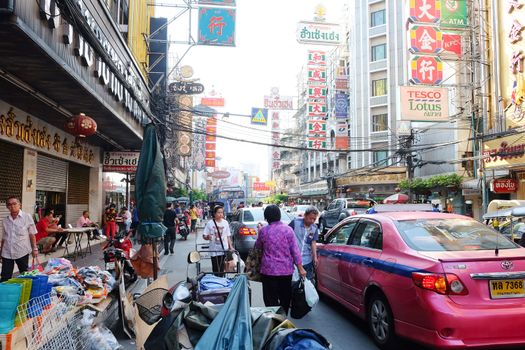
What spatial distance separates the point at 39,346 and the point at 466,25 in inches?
860

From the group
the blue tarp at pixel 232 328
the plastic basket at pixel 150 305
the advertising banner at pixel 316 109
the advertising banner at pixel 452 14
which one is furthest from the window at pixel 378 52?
the blue tarp at pixel 232 328

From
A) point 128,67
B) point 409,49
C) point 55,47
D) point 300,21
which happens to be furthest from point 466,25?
point 300,21

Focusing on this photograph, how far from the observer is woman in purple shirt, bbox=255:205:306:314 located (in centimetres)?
517

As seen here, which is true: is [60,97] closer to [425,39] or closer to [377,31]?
[425,39]

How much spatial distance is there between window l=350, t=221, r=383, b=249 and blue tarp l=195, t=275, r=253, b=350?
7.94ft

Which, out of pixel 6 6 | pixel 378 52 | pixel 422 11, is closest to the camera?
pixel 6 6

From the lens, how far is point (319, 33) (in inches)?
1706

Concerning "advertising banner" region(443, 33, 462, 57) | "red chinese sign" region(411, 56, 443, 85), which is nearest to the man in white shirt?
"red chinese sign" region(411, 56, 443, 85)

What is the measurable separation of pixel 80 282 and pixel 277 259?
260 centimetres

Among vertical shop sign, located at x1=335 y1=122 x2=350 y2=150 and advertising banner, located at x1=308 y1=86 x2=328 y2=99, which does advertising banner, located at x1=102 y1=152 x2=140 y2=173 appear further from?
advertising banner, located at x1=308 y1=86 x2=328 y2=99

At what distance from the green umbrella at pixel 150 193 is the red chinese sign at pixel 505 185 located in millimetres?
17401

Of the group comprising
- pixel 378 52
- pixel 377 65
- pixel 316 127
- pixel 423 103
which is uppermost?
pixel 378 52

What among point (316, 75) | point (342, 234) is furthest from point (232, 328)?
point (316, 75)

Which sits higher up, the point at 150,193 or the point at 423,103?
the point at 423,103
